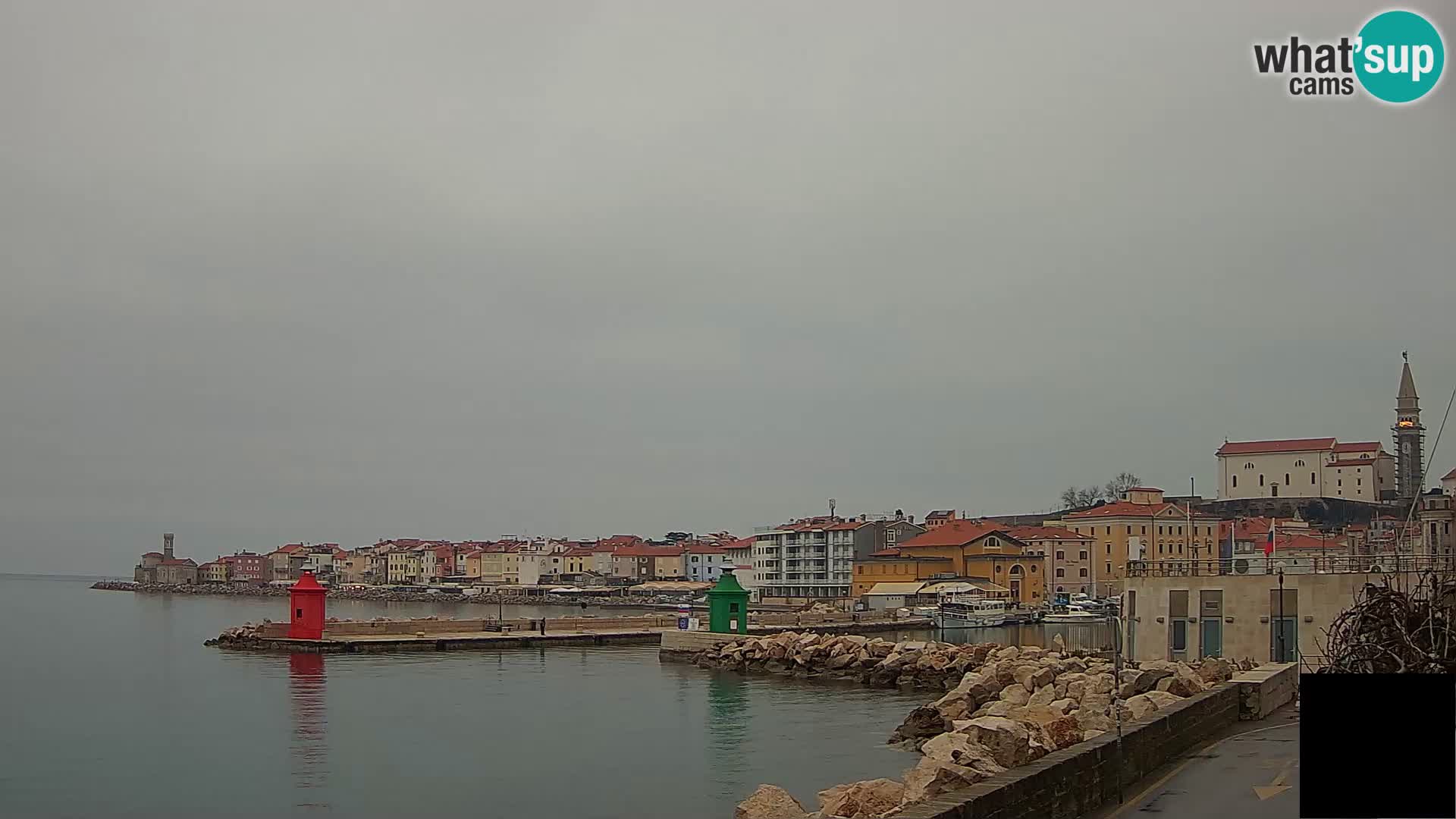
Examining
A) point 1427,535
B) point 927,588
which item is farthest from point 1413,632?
point 927,588

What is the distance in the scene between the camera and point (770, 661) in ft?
153

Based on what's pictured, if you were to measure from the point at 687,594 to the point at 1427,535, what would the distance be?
124 meters

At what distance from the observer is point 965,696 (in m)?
27.6

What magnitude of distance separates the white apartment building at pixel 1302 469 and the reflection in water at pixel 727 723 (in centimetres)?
8869

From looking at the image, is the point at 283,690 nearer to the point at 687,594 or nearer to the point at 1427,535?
the point at 1427,535

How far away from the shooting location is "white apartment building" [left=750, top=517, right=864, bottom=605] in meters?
109

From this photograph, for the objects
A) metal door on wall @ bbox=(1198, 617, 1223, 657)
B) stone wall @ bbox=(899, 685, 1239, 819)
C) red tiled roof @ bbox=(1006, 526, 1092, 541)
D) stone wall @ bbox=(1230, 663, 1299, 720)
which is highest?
stone wall @ bbox=(899, 685, 1239, 819)

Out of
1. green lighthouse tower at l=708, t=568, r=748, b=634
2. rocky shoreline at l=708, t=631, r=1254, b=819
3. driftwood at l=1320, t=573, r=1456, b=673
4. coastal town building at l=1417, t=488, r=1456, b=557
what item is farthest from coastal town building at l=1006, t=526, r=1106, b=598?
coastal town building at l=1417, t=488, r=1456, b=557

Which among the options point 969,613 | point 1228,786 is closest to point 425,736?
point 1228,786

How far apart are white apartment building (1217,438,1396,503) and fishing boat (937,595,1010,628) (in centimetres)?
4826

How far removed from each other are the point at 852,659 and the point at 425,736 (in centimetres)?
1826

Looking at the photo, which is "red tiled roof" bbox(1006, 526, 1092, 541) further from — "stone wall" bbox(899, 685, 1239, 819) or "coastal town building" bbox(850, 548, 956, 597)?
"stone wall" bbox(899, 685, 1239, 819)

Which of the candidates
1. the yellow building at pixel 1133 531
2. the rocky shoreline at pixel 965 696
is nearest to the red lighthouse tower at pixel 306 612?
the rocky shoreline at pixel 965 696

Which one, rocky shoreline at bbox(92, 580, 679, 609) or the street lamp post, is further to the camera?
rocky shoreline at bbox(92, 580, 679, 609)
